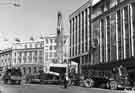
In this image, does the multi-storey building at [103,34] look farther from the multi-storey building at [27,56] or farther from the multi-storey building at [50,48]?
the multi-storey building at [27,56]

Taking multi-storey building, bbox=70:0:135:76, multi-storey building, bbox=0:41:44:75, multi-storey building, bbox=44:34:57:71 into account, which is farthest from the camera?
multi-storey building, bbox=0:41:44:75

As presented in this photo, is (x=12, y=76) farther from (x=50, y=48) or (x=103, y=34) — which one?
(x=50, y=48)

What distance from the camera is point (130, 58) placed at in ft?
154

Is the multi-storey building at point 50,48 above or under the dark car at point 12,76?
above

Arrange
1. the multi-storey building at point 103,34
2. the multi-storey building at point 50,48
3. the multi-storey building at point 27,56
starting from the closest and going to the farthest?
the multi-storey building at point 103,34, the multi-storey building at point 50,48, the multi-storey building at point 27,56

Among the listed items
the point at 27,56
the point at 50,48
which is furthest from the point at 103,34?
the point at 27,56

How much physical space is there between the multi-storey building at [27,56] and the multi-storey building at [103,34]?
3964 cm

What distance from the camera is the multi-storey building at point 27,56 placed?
12175 cm

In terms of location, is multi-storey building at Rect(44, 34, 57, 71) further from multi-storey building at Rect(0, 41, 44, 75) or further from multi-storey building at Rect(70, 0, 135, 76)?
multi-storey building at Rect(70, 0, 135, 76)

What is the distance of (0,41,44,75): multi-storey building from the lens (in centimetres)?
12175

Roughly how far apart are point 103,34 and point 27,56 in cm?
7033

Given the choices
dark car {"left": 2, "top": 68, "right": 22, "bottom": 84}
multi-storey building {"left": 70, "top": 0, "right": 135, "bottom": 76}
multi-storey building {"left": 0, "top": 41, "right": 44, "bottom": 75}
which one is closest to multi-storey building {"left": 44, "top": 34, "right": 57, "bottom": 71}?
multi-storey building {"left": 0, "top": 41, "right": 44, "bottom": 75}

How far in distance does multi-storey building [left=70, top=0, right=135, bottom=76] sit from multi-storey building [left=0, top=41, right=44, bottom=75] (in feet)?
130

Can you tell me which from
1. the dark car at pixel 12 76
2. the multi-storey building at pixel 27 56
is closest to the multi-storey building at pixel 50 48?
the multi-storey building at pixel 27 56
